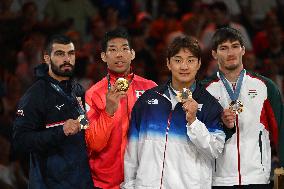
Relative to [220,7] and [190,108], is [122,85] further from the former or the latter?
[220,7]

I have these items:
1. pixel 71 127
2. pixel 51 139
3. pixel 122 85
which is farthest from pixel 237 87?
pixel 51 139

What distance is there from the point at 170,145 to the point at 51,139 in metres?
0.92

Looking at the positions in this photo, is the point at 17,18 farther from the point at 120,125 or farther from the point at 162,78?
the point at 120,125

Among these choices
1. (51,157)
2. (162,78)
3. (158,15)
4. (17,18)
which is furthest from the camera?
(158,15)

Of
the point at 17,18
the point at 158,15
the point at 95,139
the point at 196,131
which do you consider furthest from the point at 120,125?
the point at 158,15

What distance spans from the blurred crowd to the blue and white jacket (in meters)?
3.04

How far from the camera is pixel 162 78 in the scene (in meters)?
10.6

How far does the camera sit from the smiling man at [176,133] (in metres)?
6.06

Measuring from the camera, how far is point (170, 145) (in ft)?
20.0

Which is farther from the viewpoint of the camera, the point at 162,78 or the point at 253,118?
the point at 162,78

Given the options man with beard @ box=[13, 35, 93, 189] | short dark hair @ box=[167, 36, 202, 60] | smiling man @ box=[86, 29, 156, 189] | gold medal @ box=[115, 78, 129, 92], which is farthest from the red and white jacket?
short dark hair @ box=[167, 36, 202, 60]

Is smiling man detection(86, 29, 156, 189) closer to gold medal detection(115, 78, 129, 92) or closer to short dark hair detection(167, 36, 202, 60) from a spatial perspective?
gold medal detection(115, 78, 129, 92)

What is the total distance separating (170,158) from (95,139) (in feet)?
2.15

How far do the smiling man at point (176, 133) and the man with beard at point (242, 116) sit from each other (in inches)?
12.8
